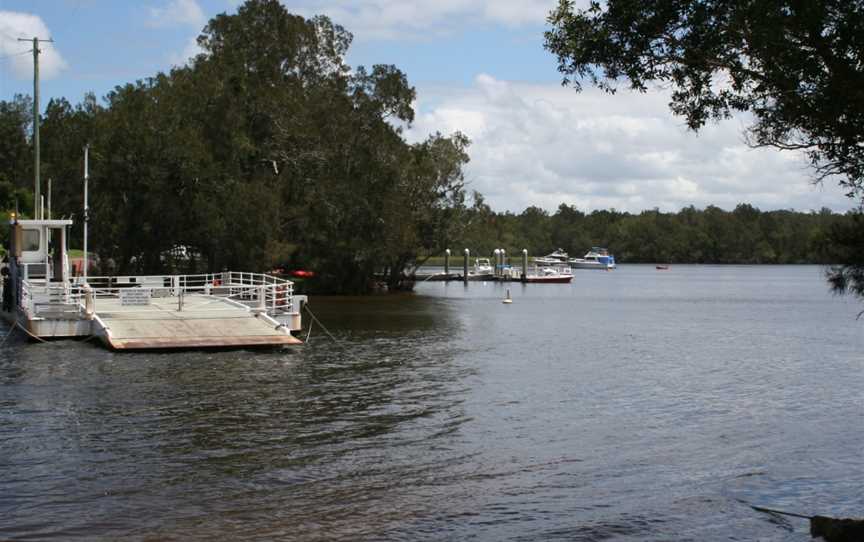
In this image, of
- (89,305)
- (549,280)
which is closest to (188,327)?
(89,305)

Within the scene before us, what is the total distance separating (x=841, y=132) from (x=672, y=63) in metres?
2.14

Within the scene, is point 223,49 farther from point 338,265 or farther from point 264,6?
point 338,265

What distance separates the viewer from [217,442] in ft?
55.8

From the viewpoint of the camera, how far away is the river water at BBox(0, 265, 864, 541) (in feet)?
40.8

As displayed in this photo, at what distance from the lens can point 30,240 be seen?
1430 inches

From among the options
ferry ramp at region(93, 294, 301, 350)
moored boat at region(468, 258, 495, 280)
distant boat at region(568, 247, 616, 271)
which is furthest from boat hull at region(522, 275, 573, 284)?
ferry ramp at region(93, 294, 301, 350)

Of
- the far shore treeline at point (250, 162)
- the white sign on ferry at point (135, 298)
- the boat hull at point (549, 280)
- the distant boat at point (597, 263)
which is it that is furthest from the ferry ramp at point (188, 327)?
the distant boat at point (597, 263)

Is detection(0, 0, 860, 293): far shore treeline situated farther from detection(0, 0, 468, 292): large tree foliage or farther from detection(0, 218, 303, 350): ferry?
detection(0, 218, 303, 350): ferry

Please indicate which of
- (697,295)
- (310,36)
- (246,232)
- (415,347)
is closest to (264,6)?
(310,36)

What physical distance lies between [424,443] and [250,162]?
151ft

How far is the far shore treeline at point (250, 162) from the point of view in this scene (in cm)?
5569

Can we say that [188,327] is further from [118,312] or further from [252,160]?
[252,160]

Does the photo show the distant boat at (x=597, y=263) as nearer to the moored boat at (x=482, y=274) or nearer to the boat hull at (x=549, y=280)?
the moored boat at (x=482, y=274)

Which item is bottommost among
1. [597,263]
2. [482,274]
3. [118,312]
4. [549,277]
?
[118,312]
